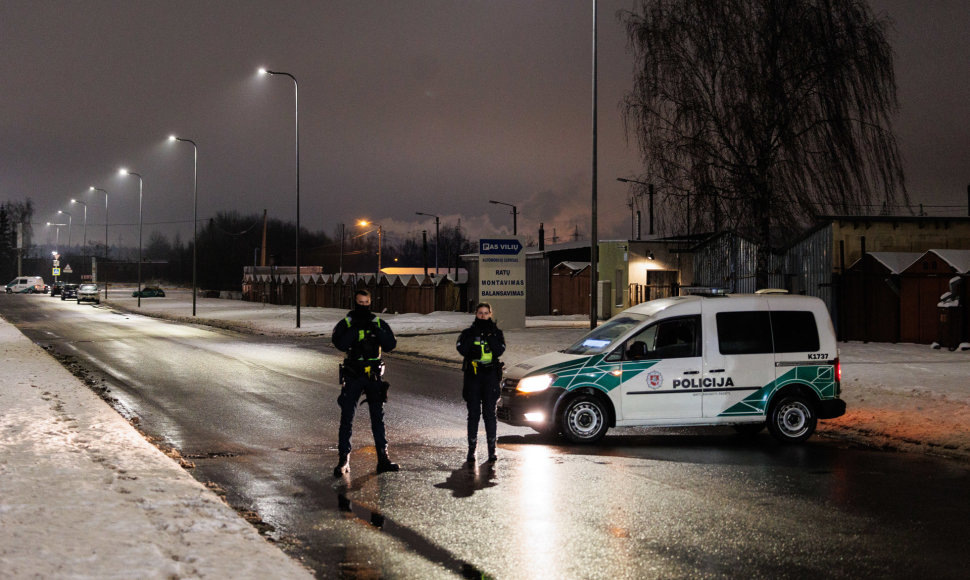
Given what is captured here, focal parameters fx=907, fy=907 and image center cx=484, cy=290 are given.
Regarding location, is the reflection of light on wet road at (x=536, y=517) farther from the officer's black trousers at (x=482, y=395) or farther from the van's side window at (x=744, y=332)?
the van's side window at (x=744, y=332)

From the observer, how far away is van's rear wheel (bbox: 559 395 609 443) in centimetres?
1065

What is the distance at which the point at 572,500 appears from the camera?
304 inches

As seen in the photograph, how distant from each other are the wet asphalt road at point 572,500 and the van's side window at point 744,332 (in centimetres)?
118

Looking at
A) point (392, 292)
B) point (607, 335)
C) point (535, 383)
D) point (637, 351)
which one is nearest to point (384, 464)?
point (535, 383)

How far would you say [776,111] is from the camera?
872 inches

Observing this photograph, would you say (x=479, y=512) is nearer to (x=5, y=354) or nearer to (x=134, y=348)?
(x=5, y=354)

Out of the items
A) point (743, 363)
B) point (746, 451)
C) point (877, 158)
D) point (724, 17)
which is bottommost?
point (746, 451)

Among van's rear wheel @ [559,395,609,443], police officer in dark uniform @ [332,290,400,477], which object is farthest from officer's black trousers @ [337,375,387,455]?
van's rear wheel @ [559,395,609,443]

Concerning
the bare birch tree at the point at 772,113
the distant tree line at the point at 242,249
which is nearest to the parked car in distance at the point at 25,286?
the distant tree line at the point at 242,249

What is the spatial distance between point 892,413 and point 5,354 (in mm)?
19602

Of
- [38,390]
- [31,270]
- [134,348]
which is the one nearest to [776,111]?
[38,390]

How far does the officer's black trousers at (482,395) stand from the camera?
9.51 meters

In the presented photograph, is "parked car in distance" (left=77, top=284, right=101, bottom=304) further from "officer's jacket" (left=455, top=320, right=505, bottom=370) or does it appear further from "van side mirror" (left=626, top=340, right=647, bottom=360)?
"officer's jacket" (left=455, top=320, right=505, bottom=370)

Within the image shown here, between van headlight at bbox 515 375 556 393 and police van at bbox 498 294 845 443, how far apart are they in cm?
1
